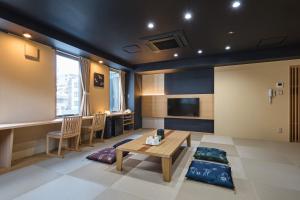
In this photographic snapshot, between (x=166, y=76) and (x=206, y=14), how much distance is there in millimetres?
3976

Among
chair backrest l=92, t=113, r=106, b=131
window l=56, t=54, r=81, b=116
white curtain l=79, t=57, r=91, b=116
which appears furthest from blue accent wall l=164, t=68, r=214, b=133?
window l=56, t=54, r=81, b=116

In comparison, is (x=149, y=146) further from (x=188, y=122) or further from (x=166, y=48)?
(x=188, y=122)

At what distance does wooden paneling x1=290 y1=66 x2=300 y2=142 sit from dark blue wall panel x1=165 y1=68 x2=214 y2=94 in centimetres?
230

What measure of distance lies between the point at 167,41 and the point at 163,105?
316 cm

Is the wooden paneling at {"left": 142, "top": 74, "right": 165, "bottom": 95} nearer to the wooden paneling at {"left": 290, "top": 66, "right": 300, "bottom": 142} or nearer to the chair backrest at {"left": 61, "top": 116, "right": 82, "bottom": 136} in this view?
the chair backrest at {"left": 61, "top": 116, "right": 82, "bottom": 136}

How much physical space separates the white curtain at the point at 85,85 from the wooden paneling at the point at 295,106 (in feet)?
20.6

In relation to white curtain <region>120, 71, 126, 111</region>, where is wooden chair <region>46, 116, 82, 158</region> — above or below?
below

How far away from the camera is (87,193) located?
6.63 ft

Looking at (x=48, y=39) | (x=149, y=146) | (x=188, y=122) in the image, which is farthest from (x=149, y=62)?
(x=149, y=146)

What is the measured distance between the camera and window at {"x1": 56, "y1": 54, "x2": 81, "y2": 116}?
4176mm

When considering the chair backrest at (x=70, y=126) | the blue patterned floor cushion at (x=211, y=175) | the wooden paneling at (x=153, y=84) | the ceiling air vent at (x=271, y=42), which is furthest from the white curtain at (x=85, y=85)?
the ceiling air vent at (x=271, y=42)

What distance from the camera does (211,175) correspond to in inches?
91.1

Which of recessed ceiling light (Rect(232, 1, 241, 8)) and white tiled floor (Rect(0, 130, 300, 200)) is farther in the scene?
recessed ceiling light (Rect(232, 1, 241, 8))

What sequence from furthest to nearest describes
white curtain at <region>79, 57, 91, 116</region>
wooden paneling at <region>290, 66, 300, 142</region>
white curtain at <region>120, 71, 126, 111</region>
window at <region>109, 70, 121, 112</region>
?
white curtain at <region>120, 71, 126, 111</region> → window at <region>109, 70, 121, 112</region> → wooden paneling at <region>290, 66, 300, 142</region> → white curtain at <region>79, 57, 91, 116</region>
